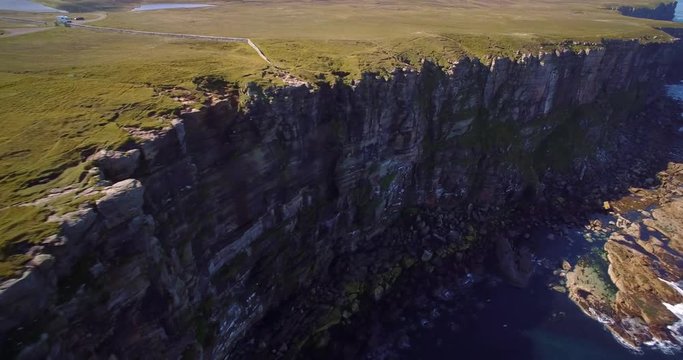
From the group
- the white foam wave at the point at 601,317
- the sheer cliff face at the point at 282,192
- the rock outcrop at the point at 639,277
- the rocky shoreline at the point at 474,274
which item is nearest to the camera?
the sheer cliff face at the point at 282,192

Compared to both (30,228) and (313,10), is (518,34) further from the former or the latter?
(30,228)

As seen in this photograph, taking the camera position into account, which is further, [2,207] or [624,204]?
[624,204]

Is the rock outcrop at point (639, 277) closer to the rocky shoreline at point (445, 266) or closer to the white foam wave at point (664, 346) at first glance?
the white foam wave at point (664, 346)

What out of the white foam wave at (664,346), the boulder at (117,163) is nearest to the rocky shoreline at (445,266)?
the white foam wave at (664,346)

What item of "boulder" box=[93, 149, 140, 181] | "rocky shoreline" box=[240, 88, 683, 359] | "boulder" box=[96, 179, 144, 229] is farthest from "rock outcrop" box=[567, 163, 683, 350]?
"boulder" box=[93, 149, 140, 181]

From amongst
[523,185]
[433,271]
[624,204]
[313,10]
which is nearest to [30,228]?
[433,271]

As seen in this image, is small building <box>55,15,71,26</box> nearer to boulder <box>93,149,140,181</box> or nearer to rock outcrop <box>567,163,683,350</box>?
boulder <box>93,149,140,181</box>
